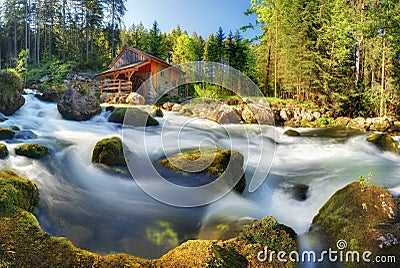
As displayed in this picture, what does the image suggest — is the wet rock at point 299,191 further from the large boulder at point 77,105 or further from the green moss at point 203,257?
the large boulder at point 77,105

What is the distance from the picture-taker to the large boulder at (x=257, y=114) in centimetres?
1576

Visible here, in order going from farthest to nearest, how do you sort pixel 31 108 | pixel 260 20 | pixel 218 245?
pixel 260 20, pixel 31 108, pixel 218 245

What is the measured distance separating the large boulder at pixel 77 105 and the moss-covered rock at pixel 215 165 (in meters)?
7.48

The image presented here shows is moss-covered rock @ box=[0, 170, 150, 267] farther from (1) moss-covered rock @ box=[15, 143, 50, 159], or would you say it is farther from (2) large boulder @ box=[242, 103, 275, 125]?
(2) large boulder @ box=[242, 103, 275, 125]

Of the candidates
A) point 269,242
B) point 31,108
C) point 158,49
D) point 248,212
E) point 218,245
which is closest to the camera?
point 218,245

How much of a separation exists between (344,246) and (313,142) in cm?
840

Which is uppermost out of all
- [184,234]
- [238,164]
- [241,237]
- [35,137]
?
[35,137]

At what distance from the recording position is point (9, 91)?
10141mm

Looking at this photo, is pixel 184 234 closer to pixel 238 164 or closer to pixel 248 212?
pixel 248 212

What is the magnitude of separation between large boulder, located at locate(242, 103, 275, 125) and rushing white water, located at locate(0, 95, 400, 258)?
6856 mm

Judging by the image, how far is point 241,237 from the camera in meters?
3.03

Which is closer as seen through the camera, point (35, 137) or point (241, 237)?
point (241, 237)

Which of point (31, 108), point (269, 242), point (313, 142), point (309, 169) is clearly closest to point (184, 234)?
point (269, 242)

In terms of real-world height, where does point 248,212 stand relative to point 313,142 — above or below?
below
